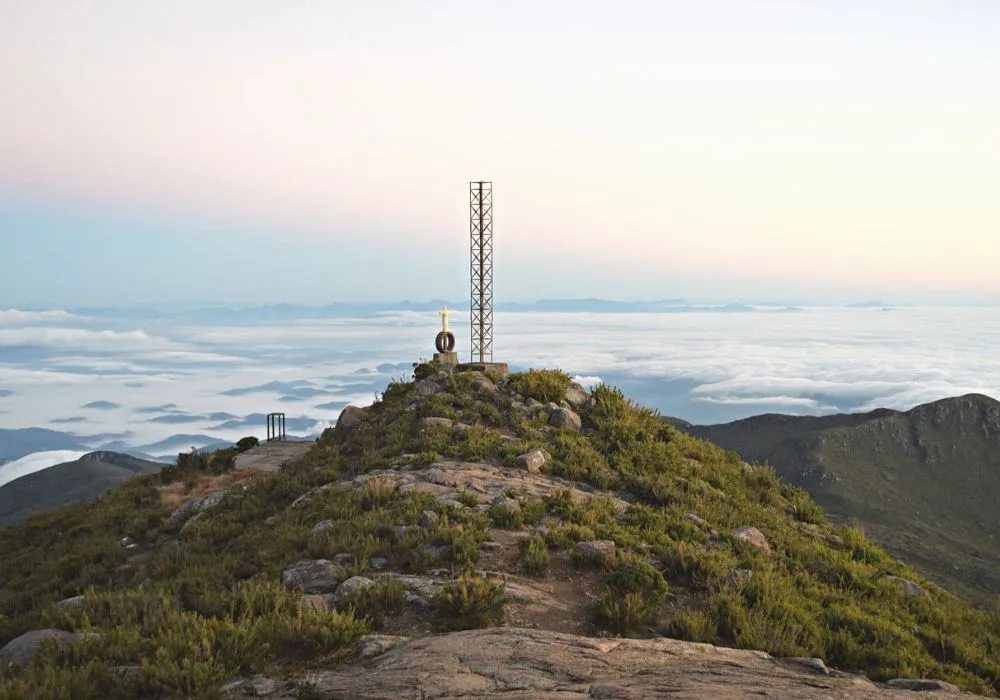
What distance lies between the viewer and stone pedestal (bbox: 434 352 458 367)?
103ft

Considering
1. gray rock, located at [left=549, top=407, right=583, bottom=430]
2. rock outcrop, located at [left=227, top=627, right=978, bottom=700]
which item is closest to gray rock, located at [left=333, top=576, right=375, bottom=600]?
rock outcrop, located at [left=227, top=627, right=978, bottom=700]

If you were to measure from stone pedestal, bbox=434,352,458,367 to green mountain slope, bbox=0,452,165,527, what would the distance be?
141 meters

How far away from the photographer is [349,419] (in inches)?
1034

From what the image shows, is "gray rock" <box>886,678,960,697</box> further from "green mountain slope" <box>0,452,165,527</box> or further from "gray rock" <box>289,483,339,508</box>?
"green mountain slope" <box>0,452,165,527</box>

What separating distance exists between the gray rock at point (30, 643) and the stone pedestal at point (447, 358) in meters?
22.1

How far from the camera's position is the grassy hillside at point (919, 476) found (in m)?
114

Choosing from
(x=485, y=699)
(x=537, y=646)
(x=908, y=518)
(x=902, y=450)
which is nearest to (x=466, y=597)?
(x=537, y=646)

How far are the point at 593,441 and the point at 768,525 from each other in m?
5.64

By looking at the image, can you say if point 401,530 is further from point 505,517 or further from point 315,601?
point 315,601

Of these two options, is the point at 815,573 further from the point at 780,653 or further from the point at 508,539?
the point at 508,539

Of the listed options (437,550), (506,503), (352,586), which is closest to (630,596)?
(437,550)

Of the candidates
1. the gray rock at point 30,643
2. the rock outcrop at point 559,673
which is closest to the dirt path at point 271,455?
the gray rock at point 30,643

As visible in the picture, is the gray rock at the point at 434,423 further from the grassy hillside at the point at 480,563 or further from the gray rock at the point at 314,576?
the gray rock at the point at 314,576

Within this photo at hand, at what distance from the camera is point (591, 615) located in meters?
10.1
